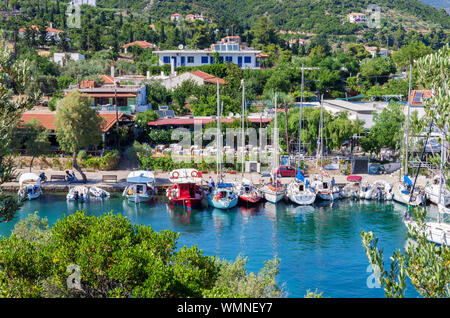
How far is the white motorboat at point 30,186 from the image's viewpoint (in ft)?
115

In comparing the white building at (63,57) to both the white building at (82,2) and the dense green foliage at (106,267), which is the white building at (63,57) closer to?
the white building at (82,2)

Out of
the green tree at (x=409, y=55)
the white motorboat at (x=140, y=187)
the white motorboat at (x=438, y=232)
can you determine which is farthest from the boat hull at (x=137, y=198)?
the green tree at (x=409, y=55)

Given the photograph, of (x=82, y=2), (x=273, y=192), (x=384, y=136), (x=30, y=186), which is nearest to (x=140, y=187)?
(x=30, y=186)

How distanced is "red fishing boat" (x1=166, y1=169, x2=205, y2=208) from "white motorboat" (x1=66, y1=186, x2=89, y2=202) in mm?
5586

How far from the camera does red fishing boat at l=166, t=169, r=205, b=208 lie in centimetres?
3441

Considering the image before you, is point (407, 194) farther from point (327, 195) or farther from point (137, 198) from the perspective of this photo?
point (137, 198)

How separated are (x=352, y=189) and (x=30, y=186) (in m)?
22.0

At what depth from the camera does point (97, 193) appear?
35531 mm

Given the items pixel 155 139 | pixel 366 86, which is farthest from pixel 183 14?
pixel 155 139

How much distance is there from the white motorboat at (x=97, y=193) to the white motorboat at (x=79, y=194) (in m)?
0.32

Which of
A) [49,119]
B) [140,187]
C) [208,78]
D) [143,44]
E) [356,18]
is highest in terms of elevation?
[356,18]

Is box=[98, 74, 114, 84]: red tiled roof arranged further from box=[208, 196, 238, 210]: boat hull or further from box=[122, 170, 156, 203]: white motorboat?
box=[208, 196, 238, 210]: boat hull

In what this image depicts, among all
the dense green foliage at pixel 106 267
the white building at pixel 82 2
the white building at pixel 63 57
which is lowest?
the dense green foliage at pixel 106 267
